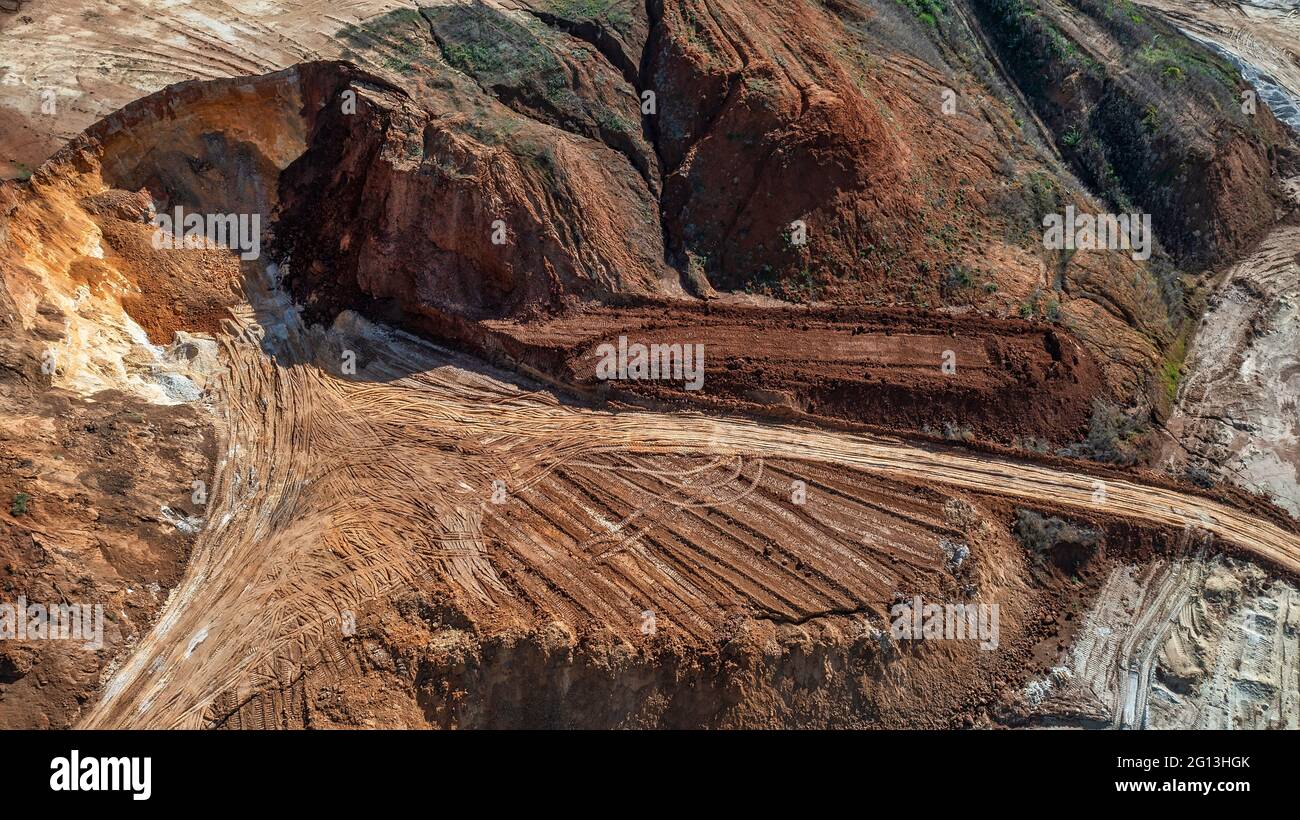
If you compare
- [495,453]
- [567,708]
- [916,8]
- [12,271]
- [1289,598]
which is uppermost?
[916,8]

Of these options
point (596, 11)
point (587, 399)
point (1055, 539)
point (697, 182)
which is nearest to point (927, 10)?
point (596, 11)

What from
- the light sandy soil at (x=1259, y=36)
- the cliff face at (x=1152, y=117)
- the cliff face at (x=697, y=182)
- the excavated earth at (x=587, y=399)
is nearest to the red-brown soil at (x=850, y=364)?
the excavated earth at (x=587, y=399)

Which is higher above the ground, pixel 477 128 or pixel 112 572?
pixel 477 128

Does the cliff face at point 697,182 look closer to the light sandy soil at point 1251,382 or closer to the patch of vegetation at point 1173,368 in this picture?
the patch of vegetation at point 1173,368

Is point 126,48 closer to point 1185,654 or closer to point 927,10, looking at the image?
point 927,10

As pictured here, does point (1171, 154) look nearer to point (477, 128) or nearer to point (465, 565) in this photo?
point (477, 128)

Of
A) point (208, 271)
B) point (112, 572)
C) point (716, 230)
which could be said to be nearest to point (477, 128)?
point (716, 230)
